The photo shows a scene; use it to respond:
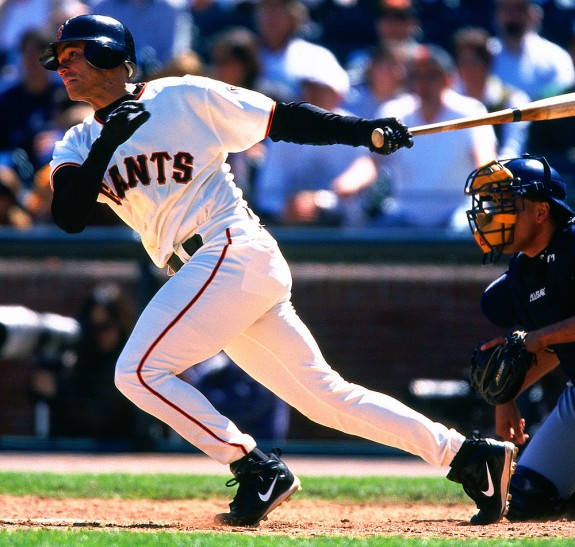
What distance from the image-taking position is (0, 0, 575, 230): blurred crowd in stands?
8.04 meters

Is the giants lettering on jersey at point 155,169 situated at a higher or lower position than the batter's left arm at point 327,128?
lower

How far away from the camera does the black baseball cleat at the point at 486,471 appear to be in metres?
4.10

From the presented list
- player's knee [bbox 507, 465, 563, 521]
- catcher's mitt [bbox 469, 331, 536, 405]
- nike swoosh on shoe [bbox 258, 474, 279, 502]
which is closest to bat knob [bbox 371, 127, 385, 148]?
catcher's mitt [bbox 469, 331, 536, 405]

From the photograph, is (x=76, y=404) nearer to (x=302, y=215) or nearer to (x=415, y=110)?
(x=302, y=215)


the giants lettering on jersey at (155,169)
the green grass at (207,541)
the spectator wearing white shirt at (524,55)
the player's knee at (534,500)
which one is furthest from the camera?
the spectator wearing white shirt at (524,55)

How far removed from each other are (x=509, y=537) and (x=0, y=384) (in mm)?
5924

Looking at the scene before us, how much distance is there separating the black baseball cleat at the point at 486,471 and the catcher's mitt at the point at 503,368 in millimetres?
211

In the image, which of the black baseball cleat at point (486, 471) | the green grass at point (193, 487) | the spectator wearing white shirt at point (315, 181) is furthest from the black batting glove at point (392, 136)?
the spectator wearing white shirt at point (315, 181)

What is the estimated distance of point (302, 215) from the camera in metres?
8.02

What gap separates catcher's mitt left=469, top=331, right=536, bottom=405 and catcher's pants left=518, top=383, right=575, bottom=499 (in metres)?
0.31

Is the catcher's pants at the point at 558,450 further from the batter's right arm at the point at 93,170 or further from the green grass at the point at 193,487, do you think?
the batter's right arm at the point at 93,170

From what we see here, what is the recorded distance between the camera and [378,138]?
4.01 m

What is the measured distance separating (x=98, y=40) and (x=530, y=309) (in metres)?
1.94

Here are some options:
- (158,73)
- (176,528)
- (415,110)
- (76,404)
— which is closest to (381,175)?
A: (415,110)
